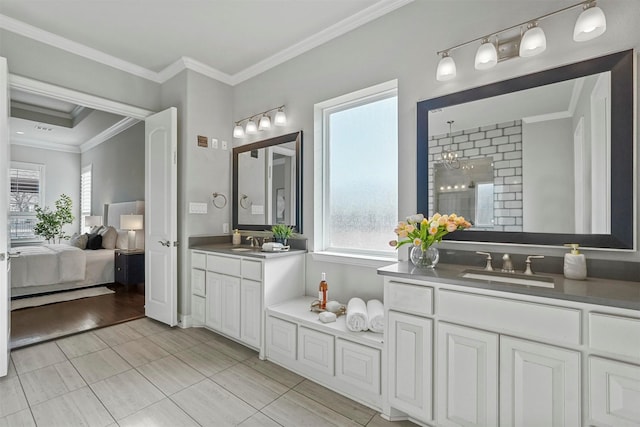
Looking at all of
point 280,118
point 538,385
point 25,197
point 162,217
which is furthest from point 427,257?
point 25,197

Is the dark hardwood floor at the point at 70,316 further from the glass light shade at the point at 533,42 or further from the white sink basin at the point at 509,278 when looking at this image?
the glass light shade at the point at 533,42

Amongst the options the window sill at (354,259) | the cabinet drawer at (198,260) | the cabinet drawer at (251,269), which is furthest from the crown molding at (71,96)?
the window sill at (354,259)

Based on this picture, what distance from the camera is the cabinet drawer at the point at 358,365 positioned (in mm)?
1829

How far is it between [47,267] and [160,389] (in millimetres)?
3531

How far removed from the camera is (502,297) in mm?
1379

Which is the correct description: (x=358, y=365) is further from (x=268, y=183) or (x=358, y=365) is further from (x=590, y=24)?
(x=590, y=24)

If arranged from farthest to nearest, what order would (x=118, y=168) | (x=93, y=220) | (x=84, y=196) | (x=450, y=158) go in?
(x=84, y=196)
(x=93, y=220)
(x=118, y=168)
(x=450, y=158)

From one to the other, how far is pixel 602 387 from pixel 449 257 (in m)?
0.95

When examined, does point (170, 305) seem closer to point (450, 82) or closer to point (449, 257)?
point (449, 257)

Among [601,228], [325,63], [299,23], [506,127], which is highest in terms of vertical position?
[299,23]

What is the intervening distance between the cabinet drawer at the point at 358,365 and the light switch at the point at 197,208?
2177 millimetres

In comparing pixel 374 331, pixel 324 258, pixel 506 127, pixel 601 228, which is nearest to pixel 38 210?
pixel 324 258

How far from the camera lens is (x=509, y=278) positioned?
166 cm

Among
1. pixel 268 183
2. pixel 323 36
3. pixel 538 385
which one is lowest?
pixel 538 385
